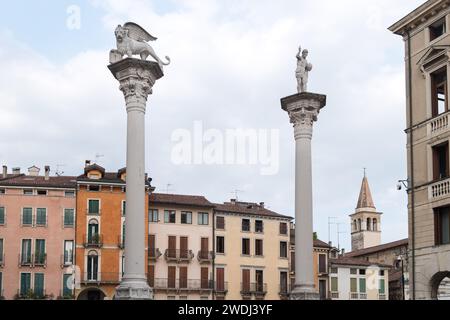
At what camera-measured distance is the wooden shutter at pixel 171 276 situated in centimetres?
7975

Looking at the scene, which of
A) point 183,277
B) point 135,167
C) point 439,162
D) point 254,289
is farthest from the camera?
point 254,289

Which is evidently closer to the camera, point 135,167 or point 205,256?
point 135,167

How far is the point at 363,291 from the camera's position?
9650cm

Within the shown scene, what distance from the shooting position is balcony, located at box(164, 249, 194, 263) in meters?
80.1

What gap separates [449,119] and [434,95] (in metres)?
2.06

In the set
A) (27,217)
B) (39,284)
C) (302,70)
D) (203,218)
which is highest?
(302,70)

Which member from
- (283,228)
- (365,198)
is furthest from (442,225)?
(365,198)

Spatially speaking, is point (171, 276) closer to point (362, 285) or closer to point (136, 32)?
point (362, 285)

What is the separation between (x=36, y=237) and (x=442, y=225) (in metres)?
51.1

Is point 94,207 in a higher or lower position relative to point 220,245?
higher

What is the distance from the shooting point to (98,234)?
3044 inches

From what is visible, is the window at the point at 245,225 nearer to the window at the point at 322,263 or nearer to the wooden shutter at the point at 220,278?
the wooden shutter at the point at 220,278
